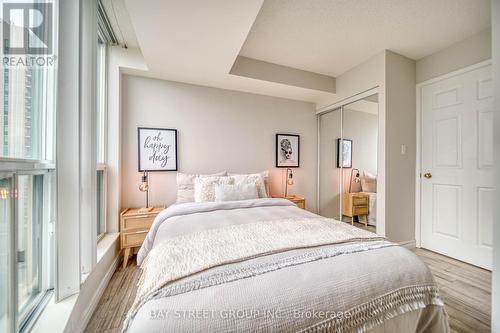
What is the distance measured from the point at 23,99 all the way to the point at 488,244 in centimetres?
402


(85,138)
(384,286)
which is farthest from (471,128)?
(85,138)

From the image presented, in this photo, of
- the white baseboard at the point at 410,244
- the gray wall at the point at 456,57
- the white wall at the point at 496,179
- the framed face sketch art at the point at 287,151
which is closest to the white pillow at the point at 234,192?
the framed face sketch art at the point at 287,151

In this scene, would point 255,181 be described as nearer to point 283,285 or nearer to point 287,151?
point 287,151

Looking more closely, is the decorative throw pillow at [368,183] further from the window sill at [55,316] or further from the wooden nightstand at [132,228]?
the window sill at [55,316]

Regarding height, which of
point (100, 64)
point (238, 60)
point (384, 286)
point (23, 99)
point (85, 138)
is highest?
point (238, 60)

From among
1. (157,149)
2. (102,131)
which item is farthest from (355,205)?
(102,131)

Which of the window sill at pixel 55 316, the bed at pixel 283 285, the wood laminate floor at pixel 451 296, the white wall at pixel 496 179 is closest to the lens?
the bed at pixel 283 285

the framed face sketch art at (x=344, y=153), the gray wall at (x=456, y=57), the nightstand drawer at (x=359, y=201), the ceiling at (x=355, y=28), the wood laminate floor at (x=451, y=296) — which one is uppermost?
the ceiling at (x=355, y=28)

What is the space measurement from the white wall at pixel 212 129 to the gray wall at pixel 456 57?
5.08ft

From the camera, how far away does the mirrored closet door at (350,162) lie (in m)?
2.71

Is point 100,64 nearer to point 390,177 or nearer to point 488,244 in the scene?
point 390,177

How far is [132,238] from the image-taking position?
87.1 inches

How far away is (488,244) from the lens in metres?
2.10

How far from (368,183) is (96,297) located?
3.23m
